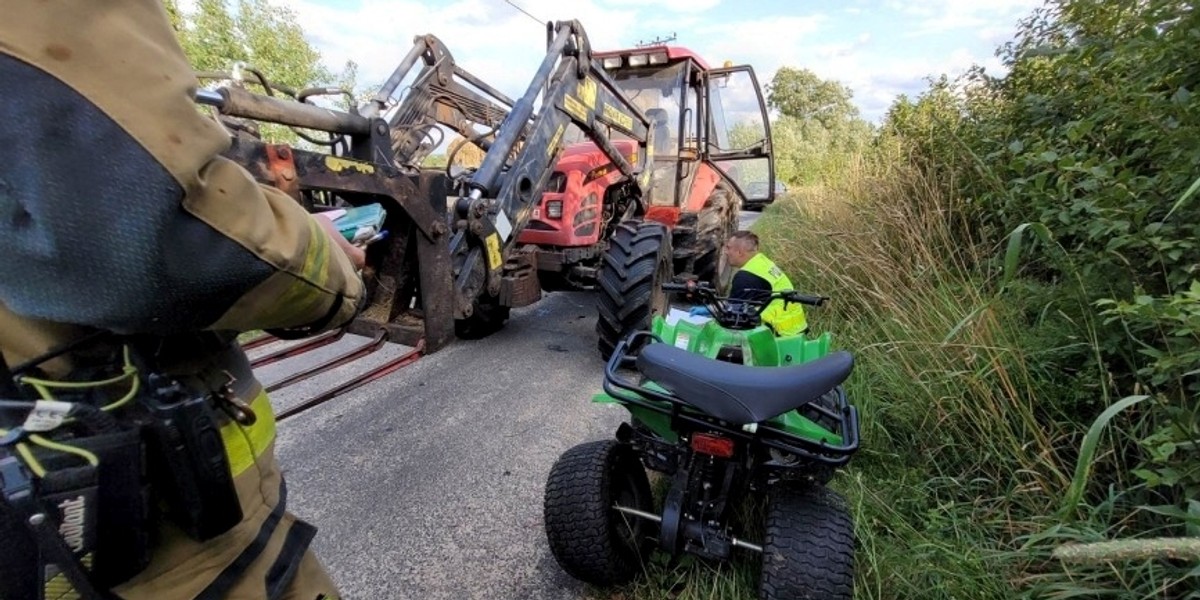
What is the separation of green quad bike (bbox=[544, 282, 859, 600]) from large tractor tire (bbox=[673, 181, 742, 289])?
327 cm

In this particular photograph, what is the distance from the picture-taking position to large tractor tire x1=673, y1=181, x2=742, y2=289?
591cm

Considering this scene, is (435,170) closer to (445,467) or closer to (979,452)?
(445,467)

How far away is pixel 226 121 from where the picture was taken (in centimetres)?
234

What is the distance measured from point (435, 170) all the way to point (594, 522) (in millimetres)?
1860

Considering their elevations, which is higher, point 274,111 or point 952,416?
point 274,111

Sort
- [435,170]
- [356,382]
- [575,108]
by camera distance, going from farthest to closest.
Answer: [575,108], [435,170], [356,382]

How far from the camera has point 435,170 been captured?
3.05 meters

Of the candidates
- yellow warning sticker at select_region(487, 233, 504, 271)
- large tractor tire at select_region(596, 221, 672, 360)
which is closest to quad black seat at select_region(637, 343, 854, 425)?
yellow warning sticker at select_region(487, 233, 504, 271)

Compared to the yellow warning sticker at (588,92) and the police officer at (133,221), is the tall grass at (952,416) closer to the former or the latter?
the police officer at (133,221)

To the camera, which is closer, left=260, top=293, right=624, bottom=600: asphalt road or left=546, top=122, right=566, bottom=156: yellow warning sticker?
left=260, top=293, right=624, bottom=600: asphalt road

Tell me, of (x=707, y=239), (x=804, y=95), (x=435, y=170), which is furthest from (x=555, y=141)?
(x=804, y=95)

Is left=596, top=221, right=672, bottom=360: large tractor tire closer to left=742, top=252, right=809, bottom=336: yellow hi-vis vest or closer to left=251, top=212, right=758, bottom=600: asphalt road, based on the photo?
left=251, top=212, right=758, bottom=600: asphalt road

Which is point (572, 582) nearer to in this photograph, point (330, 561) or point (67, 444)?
point (330, 561)

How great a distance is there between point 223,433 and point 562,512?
1.37 m
